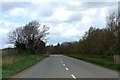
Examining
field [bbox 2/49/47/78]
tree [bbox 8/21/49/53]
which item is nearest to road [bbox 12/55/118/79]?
field [bbox 2/49/47/78]

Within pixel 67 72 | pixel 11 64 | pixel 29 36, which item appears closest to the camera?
pixel 67 72

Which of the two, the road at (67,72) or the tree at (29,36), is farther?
the tree at (29,36)

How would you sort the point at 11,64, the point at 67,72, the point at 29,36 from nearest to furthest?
the point at 67,72 → the point at 11,64 → the point at 29,36

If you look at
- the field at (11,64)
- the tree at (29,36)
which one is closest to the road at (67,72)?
the field at (11,64)

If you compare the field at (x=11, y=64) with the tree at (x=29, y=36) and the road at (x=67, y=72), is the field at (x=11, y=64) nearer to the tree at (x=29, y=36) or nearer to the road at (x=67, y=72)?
the road at (x=67, y=72)

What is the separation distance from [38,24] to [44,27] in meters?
2.54

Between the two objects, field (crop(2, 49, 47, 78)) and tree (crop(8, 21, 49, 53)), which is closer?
field (crop(2, 49, 47, 78))

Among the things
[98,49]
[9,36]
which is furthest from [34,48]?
[98,49]

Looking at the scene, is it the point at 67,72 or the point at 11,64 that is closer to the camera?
the point at 67,72

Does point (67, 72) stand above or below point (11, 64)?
below

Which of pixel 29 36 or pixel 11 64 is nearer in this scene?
pixel 11 64

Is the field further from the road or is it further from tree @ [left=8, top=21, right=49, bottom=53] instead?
tree @ [left=8, top=21, right=49, bottom=53]

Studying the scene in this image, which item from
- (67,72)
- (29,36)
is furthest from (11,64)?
(29,36)

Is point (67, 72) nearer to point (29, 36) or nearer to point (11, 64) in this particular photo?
point (11, 64)
